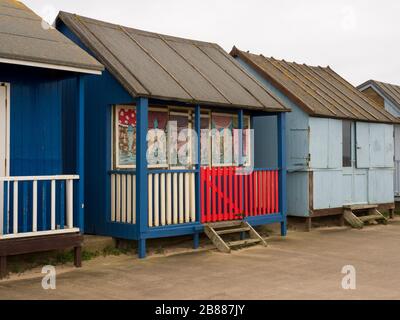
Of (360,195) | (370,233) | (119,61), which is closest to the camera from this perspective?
(119,61)

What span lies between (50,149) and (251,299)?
176 inches

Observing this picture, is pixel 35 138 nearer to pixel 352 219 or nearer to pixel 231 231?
pixel 231 231

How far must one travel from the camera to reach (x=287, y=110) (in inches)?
512

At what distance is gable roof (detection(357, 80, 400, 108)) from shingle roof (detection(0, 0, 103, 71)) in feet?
46.2

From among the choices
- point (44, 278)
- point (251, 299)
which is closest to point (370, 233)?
point (251, 299)

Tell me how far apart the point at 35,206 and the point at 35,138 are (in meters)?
1.36

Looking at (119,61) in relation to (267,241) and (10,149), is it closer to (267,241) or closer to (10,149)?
(10,149)

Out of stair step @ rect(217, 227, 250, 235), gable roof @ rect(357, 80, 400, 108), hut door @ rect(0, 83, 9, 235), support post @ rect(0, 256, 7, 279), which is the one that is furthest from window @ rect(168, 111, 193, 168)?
gable roof @ rect(357, 80, 400, 108)

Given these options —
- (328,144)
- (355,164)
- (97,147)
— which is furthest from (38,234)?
(355,164)

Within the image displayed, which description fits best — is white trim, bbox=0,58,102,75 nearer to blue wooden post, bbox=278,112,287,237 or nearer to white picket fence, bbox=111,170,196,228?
white picket fence, bbox=111,170,196,228

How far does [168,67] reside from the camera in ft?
38.1

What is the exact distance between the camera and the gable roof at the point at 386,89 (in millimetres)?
20281

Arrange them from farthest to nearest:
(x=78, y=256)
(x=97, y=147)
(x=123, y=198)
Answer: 1. (x=97, y=147)
2. (x=123, y=198)
3. (x=78, y=256)

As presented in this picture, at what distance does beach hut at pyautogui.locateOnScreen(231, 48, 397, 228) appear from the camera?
14.2m
